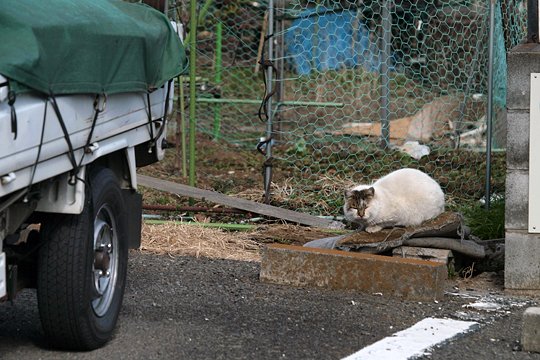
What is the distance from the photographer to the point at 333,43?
1313 cm

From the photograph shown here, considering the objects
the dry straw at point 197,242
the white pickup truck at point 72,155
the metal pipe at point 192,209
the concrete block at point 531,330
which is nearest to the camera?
the white pickup truck at point 72,155

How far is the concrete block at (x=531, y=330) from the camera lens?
5152 mm

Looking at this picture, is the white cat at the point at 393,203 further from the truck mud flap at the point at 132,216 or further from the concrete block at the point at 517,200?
the truck mud flap at the point at 132,216

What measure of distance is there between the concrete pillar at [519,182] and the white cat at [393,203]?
32.1 inches

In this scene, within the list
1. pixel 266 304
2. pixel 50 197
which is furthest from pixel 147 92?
pixel 266 304

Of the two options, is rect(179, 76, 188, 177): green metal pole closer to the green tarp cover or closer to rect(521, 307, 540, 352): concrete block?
the green tarp cover

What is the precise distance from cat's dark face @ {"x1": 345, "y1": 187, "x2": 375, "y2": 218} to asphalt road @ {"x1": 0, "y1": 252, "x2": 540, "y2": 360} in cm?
87

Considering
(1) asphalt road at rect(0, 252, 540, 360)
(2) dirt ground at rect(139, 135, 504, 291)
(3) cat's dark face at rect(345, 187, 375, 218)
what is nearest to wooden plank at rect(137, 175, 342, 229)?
(2) dirt ground at rect(139, 135, 504, 291)

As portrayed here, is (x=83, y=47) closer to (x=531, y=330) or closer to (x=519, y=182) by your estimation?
(x=531, y=330)

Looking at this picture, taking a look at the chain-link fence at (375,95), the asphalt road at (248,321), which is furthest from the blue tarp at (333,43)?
the asphalt road at (248,321)

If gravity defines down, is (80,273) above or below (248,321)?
above

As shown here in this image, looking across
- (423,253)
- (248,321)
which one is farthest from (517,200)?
(248,321)

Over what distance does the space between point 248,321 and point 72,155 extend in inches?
69.7

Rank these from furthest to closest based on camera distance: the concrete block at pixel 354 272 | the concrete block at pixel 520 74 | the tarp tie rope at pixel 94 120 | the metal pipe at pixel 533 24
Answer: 1. the metal pipe at pixel 533 24
2. the concrete block at pixel 520 74
3. the concrete block at pixel 354 272
4. the tarp tie rope at pixel 94 120
